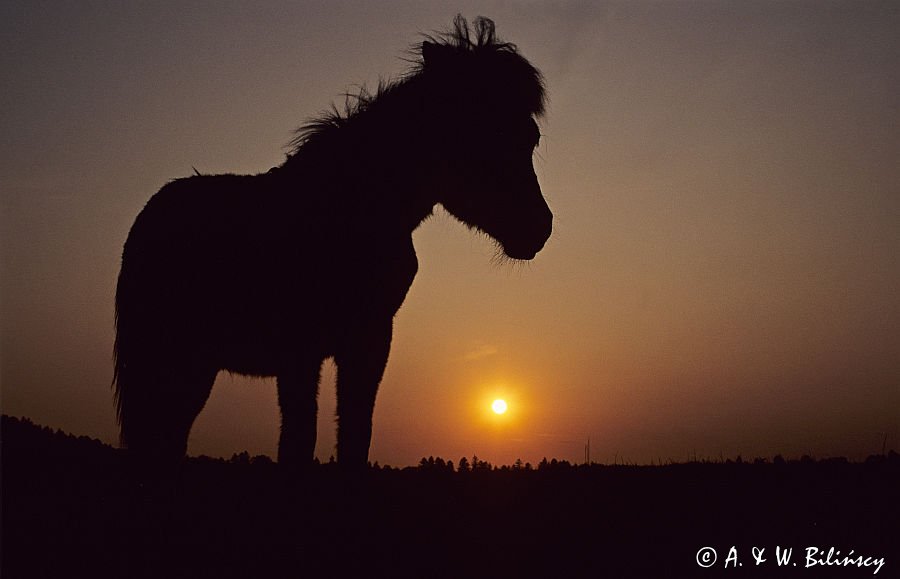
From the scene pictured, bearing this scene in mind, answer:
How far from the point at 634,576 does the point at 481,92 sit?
15.4ft

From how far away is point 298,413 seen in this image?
7.08 meters

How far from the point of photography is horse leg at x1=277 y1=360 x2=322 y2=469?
278 inches

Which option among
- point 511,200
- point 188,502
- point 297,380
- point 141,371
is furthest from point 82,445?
point 511,200

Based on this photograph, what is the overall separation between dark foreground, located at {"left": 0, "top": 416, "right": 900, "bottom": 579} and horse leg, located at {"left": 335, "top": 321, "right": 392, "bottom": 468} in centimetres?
24

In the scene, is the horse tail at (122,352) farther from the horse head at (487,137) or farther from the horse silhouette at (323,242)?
the horse head at (487,137)

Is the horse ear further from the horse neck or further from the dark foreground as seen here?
the dark foreground

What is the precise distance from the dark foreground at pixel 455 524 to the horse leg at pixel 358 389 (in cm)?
24

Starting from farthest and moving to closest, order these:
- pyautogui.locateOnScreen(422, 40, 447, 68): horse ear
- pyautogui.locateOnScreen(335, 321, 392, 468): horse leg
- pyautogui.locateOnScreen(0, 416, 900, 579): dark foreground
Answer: pyautogui.locateOnScreen(422, 40, 447, 68): horse ear, pyautogui.locateOnScreen(335, 321, 392, 468): horse leg, pyautogui.locateOnScreen(0, 416, 900, 579): dark foreground

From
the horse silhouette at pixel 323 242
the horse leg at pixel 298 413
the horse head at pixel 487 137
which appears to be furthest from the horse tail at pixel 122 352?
the horse head at pixel 487 137

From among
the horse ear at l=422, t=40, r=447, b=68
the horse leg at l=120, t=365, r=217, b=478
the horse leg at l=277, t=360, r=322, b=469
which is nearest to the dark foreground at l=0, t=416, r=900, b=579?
the horse leg at l=277, t=360, r=322, b=469

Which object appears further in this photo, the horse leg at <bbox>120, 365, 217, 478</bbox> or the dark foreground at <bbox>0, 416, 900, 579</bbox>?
the horse leg at <bbox>120, 365, 217, 478</bbox>

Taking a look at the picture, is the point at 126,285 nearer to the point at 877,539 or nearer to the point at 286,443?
the point at 286,443

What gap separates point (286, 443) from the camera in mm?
7227

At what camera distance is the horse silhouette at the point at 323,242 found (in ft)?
23.7
